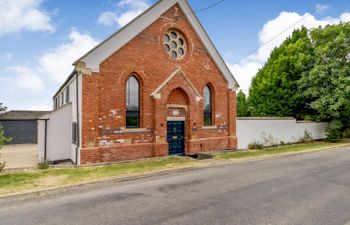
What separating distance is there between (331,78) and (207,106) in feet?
50.1

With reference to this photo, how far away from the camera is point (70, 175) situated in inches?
352

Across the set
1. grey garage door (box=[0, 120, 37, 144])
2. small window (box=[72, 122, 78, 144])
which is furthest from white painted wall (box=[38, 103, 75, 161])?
grey garage door (box=[0, 120, 37, 144])

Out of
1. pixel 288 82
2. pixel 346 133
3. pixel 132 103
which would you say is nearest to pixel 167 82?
pixel 132 103

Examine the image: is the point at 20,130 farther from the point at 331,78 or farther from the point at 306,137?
the point at 331,78

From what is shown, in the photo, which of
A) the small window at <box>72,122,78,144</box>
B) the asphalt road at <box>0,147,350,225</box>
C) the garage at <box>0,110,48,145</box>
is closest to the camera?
the asphalt road at <box>0,147,350,225</box>

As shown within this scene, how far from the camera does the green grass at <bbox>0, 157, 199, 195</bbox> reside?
756 centimetres

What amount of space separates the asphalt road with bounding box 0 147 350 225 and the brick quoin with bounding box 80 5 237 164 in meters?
3.93

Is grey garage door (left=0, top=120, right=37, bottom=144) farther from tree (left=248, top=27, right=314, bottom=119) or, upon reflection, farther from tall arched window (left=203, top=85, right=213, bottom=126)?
tree (left=248, top=27, right=314, bottom=119)

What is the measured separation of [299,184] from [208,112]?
361 inches

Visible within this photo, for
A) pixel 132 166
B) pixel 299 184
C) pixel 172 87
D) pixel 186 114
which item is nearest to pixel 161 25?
pixel 172 87

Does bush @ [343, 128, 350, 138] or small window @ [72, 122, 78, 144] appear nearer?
small window @ [72, 122, 78, 144]

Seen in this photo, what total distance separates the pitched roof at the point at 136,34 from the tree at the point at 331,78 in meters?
13.1

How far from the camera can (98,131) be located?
1145 centimetres

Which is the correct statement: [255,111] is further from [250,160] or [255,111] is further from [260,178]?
[260,178]
